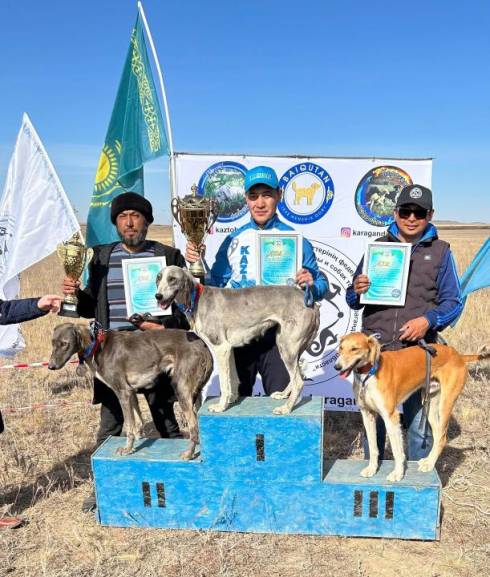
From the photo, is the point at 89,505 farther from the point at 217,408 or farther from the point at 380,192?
the point at 380,192

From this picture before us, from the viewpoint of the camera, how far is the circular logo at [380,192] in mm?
7391

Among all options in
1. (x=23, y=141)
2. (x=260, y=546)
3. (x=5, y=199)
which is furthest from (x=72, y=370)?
(x=260, y=546)

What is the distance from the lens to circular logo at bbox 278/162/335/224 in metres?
7.54

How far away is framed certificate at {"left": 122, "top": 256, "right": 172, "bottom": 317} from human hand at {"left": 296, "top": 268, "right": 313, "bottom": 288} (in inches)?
53.5

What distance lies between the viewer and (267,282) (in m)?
4.78

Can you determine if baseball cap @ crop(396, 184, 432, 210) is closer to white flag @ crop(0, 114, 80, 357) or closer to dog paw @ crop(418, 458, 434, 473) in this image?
dog paw @ crop(418, 458, 434, 473)

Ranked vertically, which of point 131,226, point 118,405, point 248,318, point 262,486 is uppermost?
point 131,226

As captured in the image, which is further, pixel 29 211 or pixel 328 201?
pixel 29 211

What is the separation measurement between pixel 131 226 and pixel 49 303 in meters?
1.11

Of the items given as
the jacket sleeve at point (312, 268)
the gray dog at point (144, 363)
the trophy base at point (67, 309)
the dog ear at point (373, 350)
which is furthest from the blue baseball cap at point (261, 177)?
the trophy base at point (67, 309)

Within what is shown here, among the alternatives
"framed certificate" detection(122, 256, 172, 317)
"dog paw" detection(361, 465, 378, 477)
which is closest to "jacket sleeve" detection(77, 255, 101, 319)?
"framed certificate" detection(122, 256, 172, 317)

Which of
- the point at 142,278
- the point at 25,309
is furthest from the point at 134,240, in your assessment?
the point at 25,309

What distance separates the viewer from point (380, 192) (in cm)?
747

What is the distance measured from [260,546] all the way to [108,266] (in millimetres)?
3151
